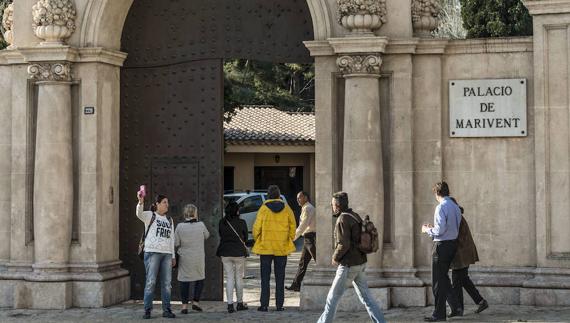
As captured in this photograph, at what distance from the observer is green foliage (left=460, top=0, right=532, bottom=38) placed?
87.2ft

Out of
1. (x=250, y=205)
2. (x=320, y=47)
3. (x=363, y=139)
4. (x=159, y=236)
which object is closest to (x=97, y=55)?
(x=159, y=236)

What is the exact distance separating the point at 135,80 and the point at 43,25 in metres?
1.68

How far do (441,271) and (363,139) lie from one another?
2184mm

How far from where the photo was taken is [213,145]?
1642 cm

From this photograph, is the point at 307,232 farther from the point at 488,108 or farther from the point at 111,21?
the point at 111,21

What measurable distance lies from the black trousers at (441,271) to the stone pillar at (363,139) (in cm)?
132

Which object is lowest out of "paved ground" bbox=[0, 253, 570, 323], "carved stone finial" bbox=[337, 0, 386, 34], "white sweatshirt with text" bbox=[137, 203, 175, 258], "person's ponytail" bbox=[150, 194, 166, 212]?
"paved ground" bbox=[0, 253, 570, 323]

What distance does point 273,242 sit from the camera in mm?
15445

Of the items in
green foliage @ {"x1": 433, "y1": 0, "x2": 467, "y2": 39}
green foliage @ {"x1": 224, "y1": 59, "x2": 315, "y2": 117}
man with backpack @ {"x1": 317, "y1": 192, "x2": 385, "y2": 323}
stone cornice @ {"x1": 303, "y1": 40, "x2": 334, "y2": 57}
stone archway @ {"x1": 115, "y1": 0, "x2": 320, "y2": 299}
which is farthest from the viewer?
green foliage @ {"x1": 224, "y1": 59, "x2": 315, "y2": 117}

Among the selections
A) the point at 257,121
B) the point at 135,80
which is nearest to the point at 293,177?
the point at 257,121

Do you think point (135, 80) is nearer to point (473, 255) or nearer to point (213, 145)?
point (213, 145)

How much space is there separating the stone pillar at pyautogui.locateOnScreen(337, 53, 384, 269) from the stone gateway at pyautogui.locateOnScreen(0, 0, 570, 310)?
20 mm

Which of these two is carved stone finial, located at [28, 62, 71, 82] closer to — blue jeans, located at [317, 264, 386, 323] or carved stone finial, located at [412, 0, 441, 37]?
carved stone finial, located at [412, 0, 441, 37]

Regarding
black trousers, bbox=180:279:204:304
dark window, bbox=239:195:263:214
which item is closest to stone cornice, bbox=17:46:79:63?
black trousers, bbox=180:279:204:304
